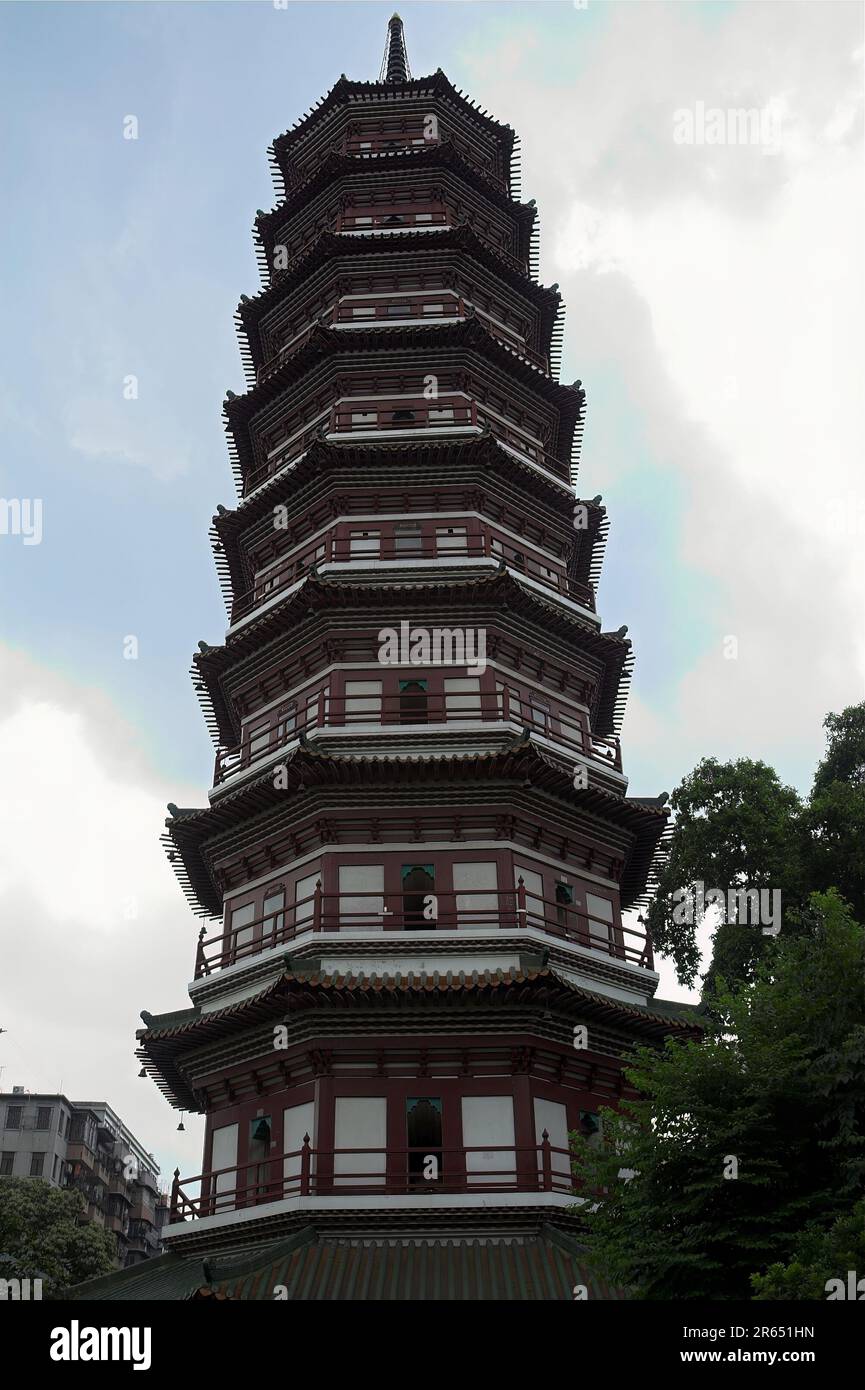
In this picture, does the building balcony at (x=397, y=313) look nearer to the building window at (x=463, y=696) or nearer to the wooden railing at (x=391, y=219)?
the wooden railing at (x=391, y=219)

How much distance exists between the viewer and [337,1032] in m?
22.4

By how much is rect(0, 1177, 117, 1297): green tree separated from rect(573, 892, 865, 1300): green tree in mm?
32054

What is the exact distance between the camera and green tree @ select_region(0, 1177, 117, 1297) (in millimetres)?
43625

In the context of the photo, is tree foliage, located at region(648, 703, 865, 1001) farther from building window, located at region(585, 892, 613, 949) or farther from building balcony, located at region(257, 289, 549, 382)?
building balcony, located at region(257, 289, 549, 382)

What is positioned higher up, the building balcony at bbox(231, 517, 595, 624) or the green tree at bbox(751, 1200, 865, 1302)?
the building balcony at bbox(231, 517, 595, 624)

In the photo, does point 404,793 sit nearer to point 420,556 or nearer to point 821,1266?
point 420,556

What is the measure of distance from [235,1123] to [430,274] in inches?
908

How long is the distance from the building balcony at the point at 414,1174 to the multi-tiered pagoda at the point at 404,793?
6 centimetres

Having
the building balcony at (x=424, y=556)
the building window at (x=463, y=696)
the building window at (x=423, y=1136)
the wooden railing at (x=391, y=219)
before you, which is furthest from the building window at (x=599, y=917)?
the wooden railing at (x=391, y=219)

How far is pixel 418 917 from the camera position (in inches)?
952

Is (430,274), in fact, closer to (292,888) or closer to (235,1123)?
(292,888)

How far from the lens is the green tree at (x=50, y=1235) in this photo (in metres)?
43.6

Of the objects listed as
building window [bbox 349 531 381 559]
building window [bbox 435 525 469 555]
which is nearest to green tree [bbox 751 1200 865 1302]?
building window [bbox 435 525 469 555]
